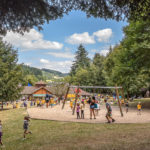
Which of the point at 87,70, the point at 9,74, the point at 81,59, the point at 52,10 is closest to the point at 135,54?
the point at 52,10

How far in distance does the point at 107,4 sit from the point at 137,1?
4.28 feet

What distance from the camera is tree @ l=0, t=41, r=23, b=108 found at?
34241 mm

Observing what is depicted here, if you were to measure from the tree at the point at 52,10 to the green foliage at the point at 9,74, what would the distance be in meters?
26.5

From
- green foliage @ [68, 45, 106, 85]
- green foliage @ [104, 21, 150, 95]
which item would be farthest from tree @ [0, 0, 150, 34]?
green foliage @ [68, 45, 106, 85]

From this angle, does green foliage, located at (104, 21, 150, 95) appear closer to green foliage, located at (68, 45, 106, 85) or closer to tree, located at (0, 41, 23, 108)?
tree, located at (0, 41, 23, 108)

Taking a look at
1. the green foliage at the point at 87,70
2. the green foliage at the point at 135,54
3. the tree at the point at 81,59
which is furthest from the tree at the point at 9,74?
the tree at the point at 81,59

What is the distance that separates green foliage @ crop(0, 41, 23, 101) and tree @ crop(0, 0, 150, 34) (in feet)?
87.1

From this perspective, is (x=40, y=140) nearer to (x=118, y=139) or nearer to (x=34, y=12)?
(x=118, y=139)

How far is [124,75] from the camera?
89.8 feet

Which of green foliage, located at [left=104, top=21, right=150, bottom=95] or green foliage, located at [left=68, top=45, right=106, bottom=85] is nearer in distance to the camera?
green foliage, located at [left=104, top=21, right=150, bottom=95]

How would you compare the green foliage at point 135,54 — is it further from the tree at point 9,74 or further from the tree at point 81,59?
the tree at point 81,59

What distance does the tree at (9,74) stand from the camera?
112ft

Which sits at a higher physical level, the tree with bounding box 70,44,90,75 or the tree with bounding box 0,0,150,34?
the tree with bounding box 70,44,90,75

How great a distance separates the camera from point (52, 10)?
8000mm
